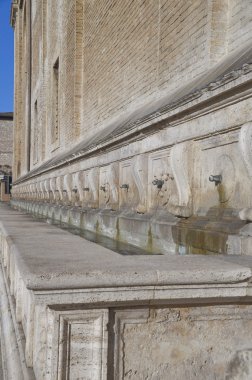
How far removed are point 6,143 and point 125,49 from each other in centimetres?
4554

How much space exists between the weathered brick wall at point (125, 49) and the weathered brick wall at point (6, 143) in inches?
1378

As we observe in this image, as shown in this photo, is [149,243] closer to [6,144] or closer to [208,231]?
[208,231]

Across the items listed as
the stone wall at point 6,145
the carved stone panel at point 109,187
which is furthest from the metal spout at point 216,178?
the stone wall at point 6,145

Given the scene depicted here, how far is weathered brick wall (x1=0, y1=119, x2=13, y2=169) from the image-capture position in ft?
168

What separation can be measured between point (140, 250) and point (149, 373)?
8.54 ft

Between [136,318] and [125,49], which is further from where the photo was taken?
[125,49]

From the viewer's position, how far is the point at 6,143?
2050 inches

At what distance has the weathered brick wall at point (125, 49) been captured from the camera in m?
4.79

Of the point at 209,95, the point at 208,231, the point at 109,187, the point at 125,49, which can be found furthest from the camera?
the point at 125,49

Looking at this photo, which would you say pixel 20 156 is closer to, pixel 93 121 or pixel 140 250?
pixel 93 121

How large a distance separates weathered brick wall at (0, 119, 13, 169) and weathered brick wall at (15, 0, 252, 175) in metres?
35.0

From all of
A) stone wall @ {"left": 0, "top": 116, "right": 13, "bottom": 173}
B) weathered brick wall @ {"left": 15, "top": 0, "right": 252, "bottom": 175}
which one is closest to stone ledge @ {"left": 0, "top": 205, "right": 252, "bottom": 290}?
weathered brick wall @ {"left": 15, "top": 0, "right": 252, "bottom": 175}

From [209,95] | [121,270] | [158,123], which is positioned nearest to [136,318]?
[121,270]

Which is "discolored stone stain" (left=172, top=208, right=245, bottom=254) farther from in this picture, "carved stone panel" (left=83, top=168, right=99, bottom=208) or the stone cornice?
"carved stone panel" (left=83, top=168, right=99, bottom=208)
